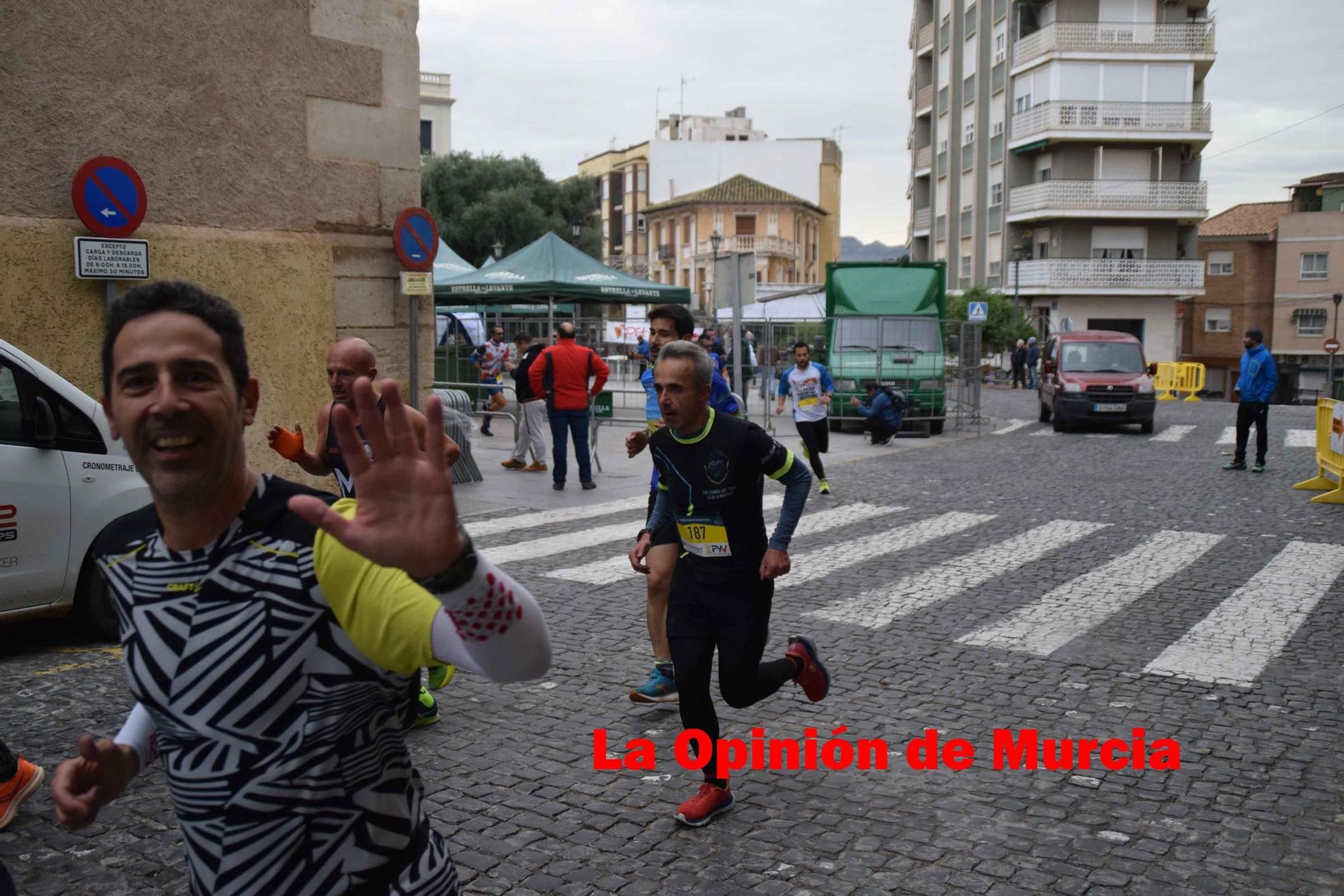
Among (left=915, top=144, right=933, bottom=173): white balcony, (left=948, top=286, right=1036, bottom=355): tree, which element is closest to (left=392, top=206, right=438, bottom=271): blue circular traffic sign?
(left=948, top=286, right=1036, bottom=355): tree

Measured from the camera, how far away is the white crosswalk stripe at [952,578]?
25.6 feet

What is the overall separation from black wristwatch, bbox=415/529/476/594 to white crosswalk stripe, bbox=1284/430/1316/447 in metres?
20.1

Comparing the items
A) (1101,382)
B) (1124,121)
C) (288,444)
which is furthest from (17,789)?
(1124,121)

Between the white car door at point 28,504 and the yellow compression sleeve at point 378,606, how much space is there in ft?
17.4

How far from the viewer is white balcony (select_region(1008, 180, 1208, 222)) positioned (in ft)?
160

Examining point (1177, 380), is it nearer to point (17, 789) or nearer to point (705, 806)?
point (705, 806)

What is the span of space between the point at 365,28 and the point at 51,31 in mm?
3024

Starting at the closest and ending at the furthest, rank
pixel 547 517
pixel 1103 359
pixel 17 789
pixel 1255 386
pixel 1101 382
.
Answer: pixel 17 789, pixel 547 517, pixel 1255 386, pixel 1101 382, pixel 1103 359

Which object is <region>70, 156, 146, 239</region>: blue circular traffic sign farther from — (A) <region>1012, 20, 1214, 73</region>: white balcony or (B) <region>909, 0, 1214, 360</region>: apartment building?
(A) <region>1012, 20, 1214, 73</region>: white balcony

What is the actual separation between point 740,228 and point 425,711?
7736 cm

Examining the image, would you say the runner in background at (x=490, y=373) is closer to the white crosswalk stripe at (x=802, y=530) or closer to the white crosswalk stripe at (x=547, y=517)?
the white crosswalk stripe at (x=547, y=517)

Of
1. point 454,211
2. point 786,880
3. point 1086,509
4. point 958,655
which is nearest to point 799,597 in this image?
point 958,655

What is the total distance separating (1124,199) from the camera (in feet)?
161

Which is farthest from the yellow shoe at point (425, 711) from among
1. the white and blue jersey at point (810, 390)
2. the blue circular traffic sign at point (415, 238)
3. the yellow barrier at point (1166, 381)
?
the yellow barrier at point (1166, 381)
